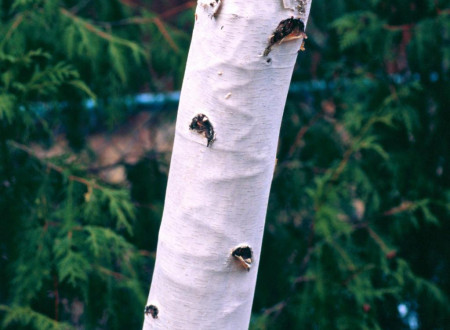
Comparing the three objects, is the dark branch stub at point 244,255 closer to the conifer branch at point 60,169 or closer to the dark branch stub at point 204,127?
the dark branch stub at point 204,127

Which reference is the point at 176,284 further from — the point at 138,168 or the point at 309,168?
the point at 309,168

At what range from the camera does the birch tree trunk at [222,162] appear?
93 centimetres

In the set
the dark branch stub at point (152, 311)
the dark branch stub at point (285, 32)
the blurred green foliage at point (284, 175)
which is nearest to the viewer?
the dark branch stub at point (285, 32)

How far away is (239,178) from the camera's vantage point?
0.98 meters

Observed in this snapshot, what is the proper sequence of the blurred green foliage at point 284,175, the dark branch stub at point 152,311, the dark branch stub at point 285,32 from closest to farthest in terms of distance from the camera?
the dark branch stub at point 285,32 → the dark branch stub at point 152,311 → the blurred green foliage at point 284,175

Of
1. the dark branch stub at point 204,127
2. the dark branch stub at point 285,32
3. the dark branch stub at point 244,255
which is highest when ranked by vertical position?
the dark branch stub at point 285,32

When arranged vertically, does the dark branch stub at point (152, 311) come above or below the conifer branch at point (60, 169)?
below

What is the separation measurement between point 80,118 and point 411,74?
5.27 feet

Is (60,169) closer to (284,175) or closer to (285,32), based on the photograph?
(284,175)

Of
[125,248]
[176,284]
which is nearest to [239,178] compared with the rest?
[176,284]

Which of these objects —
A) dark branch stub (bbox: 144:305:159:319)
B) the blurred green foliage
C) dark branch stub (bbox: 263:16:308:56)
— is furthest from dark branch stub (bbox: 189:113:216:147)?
the blurred green foliage

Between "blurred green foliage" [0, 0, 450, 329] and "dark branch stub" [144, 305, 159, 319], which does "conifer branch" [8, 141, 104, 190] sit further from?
"dark branch stub" [144, 305, 159, 319]

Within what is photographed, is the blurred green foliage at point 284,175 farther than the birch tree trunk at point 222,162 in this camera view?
Yes

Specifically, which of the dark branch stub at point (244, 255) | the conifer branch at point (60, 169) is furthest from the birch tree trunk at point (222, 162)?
the conifer branch at point (60, 169)
